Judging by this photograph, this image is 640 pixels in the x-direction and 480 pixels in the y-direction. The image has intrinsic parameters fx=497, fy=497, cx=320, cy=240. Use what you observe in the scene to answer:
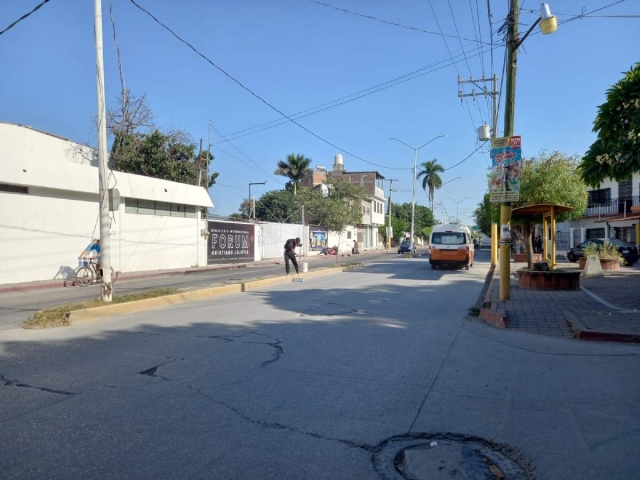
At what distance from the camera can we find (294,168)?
6362 cm

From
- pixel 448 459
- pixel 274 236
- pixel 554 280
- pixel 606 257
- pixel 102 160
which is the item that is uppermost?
pixel 102 160

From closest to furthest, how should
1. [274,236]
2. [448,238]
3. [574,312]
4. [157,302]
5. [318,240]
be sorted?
[574,312] → [157,302] → [448,238] → [274,236] → [318,240]

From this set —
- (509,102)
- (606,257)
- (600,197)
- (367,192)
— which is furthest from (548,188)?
(367,192)

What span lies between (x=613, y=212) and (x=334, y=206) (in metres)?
25.0

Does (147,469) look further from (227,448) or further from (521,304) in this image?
(521,304)

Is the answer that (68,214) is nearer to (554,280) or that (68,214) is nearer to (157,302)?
(157,302)

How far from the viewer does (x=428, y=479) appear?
3.41m

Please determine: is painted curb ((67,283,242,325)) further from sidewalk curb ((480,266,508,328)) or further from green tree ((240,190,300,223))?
green tree ((240,190,300,223))

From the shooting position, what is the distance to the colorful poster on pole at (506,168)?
11.9 meters

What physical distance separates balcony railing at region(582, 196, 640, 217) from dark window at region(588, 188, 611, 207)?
0.47ft

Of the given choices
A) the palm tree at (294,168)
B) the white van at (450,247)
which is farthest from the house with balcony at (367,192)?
the white van at (450,247)

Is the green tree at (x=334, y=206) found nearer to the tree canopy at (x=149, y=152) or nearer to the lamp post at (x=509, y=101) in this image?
the tree canopy at (x=149, y=152)

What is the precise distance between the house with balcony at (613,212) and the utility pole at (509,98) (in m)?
29.4

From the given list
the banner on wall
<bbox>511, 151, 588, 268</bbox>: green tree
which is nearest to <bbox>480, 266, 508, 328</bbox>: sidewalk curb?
<bbox>511, 151, 588, 268</bbox>: green tree
